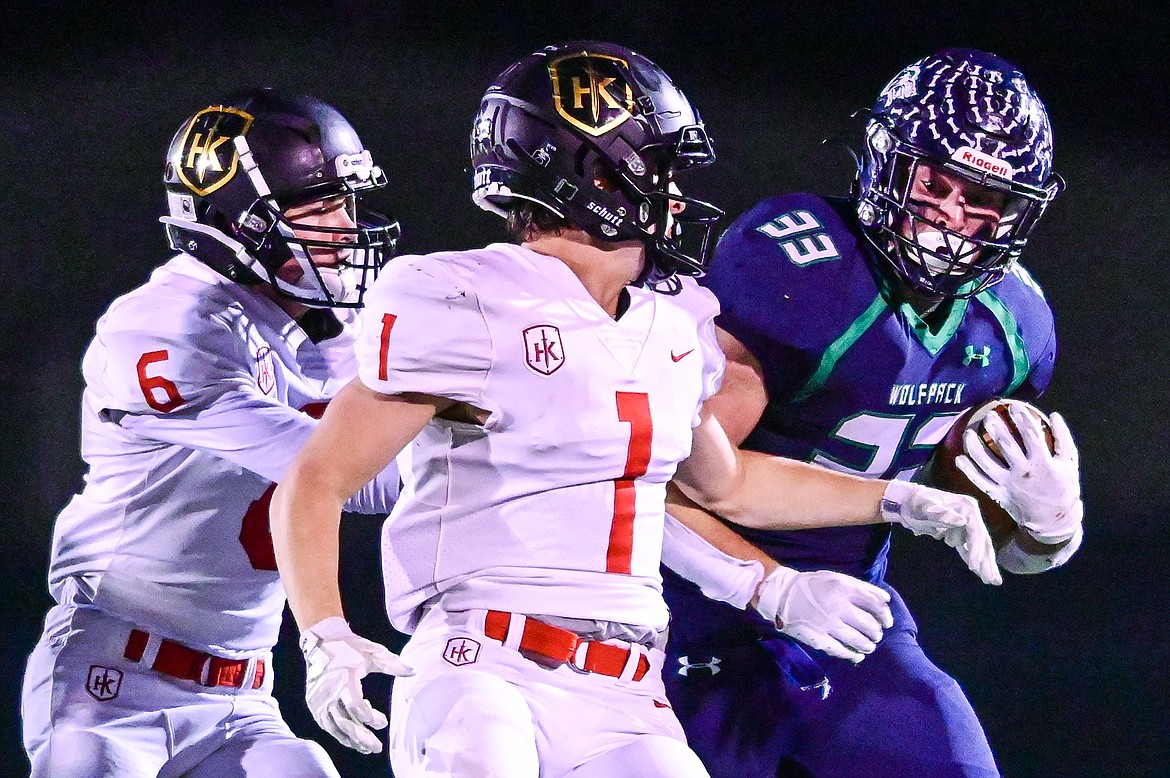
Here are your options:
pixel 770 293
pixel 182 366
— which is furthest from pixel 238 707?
pixel 770 293

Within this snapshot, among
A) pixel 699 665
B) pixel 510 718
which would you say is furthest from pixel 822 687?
pixel 510 718

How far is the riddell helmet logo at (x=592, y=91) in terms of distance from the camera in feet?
7.73

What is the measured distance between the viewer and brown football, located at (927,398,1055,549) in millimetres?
2867

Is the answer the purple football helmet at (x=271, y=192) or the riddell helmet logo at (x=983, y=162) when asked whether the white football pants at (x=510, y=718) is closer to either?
the purple football helmet at (x=271, y=192)

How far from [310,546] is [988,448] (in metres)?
1.29

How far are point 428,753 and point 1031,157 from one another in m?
1.50

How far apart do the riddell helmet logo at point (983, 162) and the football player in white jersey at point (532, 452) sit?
58 cm

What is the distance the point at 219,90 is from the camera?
15.1 ft

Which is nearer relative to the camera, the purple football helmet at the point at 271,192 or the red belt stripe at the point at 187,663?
the red belt stripe at the point at 187,663

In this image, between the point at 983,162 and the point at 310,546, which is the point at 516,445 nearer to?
the point at 310,546

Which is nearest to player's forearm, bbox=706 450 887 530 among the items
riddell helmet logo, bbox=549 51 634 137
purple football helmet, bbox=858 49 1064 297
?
purple football helmet, bbox=858 49 1064 297

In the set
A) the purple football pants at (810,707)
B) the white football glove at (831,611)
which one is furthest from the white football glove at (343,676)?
the purple football pants at (810,707)

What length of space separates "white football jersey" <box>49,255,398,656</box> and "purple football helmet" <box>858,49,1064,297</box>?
0.99m

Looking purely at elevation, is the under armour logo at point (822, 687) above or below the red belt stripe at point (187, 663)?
above
